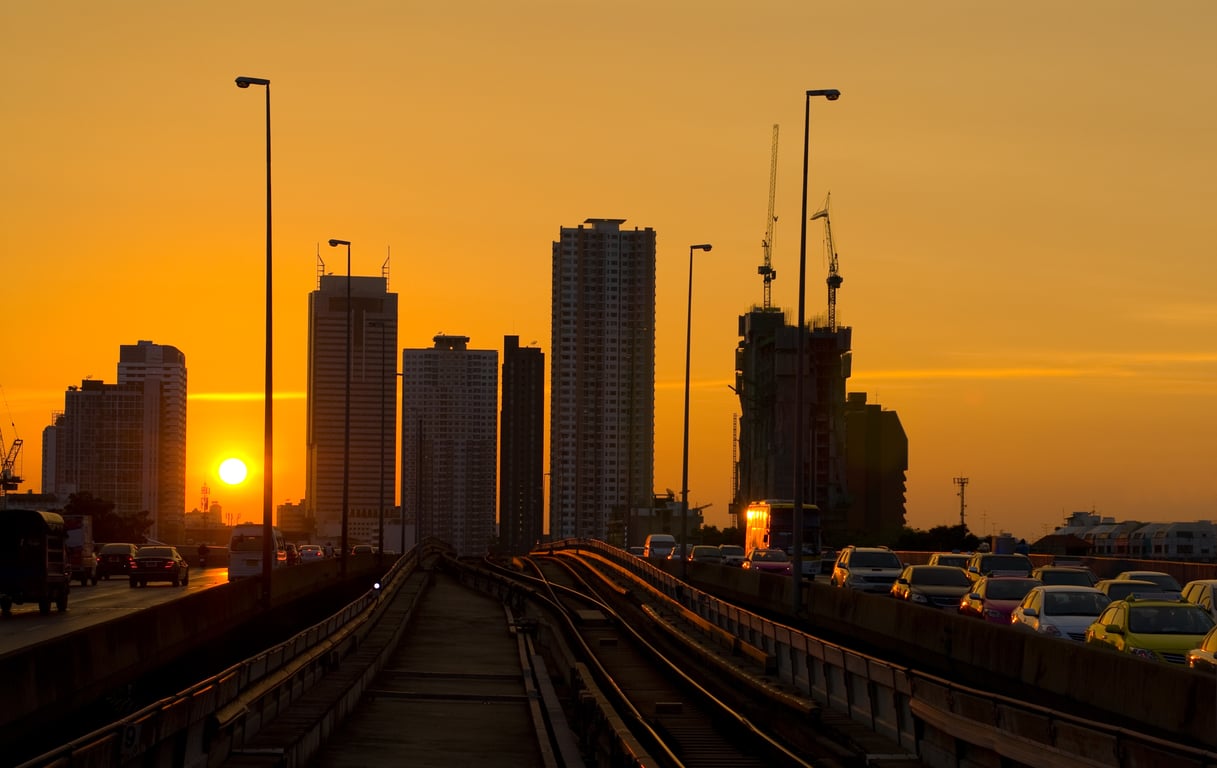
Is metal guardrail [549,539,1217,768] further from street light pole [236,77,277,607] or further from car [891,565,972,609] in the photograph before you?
street light pole [236,77,277,607]

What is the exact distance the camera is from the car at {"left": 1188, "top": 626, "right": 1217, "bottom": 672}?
78.2ft

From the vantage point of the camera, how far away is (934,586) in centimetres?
4531

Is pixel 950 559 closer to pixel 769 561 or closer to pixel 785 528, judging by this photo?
pixel 769 561

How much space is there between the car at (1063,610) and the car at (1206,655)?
25.0 ft

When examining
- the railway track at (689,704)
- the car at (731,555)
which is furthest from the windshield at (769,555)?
the railway track at (689,704)

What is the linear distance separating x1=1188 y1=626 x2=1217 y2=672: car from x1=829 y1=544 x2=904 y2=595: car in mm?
29840

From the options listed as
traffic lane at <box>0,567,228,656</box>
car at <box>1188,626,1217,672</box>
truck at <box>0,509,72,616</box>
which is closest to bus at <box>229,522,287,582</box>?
traffic lane at <box>0,567,228,656</box>

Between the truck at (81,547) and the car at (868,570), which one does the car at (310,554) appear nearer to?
the truck at (81,547)

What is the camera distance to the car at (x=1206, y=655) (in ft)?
78.2

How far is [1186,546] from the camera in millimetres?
194250

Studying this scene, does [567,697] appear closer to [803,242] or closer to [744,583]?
[803,242]

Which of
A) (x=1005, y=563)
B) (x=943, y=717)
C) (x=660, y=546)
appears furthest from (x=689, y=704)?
(x=660, y=546)

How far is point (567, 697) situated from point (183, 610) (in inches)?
318

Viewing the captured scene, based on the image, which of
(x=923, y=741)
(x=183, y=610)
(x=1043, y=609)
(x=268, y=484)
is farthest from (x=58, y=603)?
(x=923, y=741)
